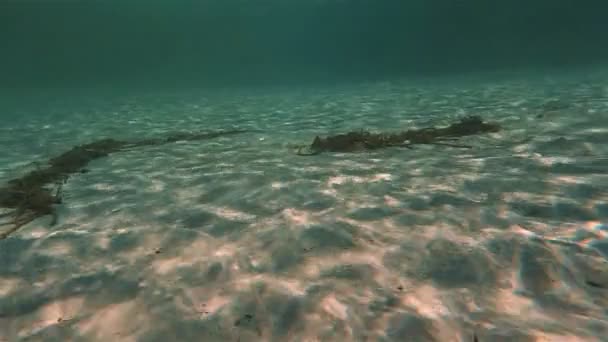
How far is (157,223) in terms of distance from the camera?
4004 millimetres

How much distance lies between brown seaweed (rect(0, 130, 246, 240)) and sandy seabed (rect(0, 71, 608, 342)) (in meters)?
0.21

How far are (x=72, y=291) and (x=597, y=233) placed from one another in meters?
4.42

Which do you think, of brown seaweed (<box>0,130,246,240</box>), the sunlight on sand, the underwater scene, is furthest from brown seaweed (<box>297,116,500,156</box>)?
Answer: the sunlight on sand

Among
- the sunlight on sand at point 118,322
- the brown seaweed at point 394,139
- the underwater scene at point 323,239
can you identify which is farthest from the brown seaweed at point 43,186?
the brown seaweed at point 394,139

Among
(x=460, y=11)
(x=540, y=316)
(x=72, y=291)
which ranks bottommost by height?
(x=72, y=291)

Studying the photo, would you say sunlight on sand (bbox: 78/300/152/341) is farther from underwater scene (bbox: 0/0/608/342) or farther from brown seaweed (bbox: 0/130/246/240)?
brown seaweed (bbox: 0/130/246/240)

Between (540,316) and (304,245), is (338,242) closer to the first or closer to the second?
(304,245)

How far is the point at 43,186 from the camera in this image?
5480mm

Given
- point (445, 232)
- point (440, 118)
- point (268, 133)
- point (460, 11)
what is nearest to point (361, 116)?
point (440, 118)

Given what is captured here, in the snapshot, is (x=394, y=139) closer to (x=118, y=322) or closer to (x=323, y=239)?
(x=323, y=239)

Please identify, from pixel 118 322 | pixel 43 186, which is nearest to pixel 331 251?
pixel 118 322

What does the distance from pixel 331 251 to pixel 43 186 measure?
4.75 meters

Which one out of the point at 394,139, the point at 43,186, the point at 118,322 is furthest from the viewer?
the point at 394,139

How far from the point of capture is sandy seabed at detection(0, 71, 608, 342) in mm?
2402
